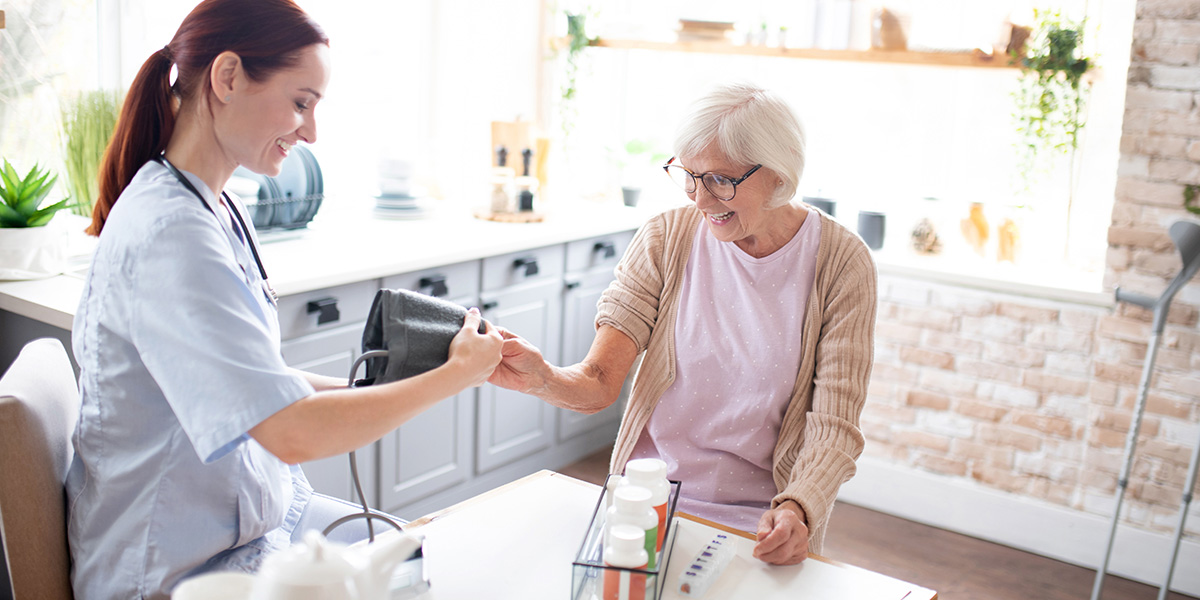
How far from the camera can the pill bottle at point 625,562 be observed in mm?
1189

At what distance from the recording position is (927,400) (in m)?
3.41

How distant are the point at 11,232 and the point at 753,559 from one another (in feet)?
6.13

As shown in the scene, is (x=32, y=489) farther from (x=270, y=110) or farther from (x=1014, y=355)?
(x=1014, y=355)

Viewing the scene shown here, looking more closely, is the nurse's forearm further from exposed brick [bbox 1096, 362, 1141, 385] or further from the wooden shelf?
the wooden shelf

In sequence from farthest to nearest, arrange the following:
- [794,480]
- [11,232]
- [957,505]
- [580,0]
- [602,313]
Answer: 1. [580,0]
2. [957,505]
3. [11,232]
4. [602,313]
5. [794,480]

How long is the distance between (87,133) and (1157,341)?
2985mm

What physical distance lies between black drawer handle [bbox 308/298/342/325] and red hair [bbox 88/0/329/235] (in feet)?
3.31

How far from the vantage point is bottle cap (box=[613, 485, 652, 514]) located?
1220 mm

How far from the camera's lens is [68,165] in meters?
2.57

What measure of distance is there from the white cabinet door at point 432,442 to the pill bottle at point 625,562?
161cm

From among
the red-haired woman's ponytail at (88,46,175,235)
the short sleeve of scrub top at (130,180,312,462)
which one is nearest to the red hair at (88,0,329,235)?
the red-haired woman's ponytail at (88,46,175,235)

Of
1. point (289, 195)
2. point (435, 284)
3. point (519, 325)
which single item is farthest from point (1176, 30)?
point (289, 195)

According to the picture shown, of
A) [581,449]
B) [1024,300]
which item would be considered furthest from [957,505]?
[581,449]

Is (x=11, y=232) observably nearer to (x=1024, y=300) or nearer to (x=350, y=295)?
(x=350, y=295)
